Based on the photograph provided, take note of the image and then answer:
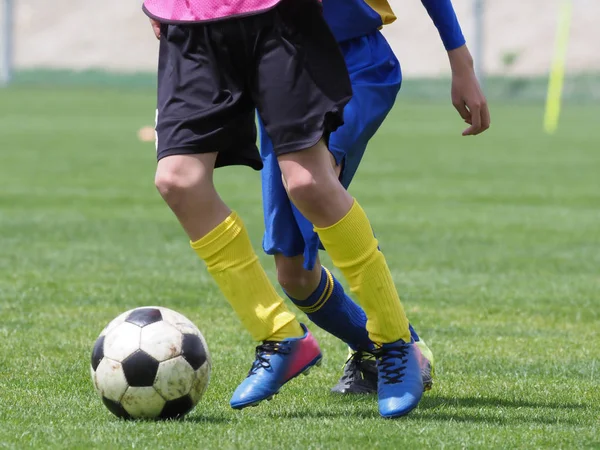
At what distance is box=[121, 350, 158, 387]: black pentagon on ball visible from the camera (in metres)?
3.79

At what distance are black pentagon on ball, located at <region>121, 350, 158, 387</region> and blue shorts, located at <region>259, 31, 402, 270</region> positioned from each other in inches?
27.3

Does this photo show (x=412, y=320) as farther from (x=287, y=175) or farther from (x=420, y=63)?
(x=420, y=63)

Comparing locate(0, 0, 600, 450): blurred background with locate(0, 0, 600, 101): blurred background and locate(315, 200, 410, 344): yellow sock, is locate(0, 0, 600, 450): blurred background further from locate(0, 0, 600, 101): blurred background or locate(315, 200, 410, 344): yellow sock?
locate(0, 0, 600, 101): blurred background

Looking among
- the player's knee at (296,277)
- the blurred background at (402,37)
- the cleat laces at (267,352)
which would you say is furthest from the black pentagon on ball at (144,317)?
the blurred background at (402,37)

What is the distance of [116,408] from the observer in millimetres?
3848

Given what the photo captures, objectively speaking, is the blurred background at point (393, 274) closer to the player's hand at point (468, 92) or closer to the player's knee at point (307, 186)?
the player's knee at point (307, 186)

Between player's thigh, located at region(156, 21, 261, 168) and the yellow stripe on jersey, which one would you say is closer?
player's thigh, located at region(156, 21, 261, 168)

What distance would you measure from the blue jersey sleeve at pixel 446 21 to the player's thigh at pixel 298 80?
2.19ft

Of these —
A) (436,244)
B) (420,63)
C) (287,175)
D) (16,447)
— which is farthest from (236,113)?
(420,63)

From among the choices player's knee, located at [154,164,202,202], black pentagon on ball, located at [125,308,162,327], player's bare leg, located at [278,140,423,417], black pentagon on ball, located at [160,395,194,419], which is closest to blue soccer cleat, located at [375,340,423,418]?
player's bare leg, located at [278,140,423,417]

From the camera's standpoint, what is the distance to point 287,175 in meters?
3.77

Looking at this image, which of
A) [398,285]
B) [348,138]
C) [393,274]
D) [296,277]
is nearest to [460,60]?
[348,138]

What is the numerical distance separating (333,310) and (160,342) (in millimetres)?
873

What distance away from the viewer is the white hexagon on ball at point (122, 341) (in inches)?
152
